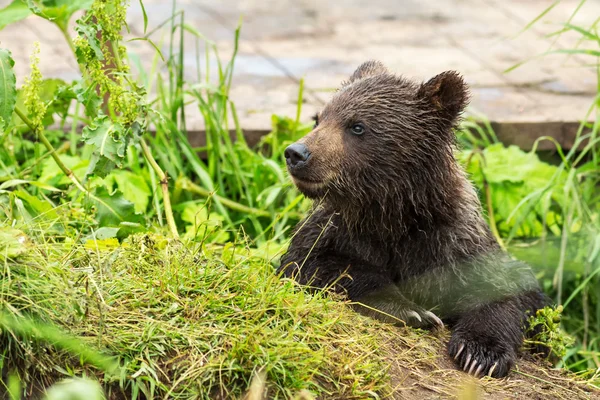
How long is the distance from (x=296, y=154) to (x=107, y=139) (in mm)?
902

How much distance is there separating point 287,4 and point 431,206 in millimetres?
5971

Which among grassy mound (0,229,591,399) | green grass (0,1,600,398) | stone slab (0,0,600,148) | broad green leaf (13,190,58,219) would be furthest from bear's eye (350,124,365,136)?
stone slab (0,0,600,148)

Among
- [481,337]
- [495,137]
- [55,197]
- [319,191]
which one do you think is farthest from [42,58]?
[481,337]

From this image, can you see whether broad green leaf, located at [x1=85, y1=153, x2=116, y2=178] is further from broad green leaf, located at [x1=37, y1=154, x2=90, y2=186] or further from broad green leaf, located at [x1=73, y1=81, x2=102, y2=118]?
broad green leaf, located at [x1=37, y1=154, x2=90, y2=186]

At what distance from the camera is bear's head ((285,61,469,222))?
441 centimetres

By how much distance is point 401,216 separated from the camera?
4496 mm

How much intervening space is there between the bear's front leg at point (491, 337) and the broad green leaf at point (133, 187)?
216 cm

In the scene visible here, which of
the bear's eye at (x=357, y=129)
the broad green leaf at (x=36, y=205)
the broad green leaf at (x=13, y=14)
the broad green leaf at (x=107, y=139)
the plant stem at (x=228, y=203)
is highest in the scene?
the broad green leaf at (x=13, y=14)

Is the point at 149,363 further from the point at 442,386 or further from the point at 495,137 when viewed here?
the point at 495,137

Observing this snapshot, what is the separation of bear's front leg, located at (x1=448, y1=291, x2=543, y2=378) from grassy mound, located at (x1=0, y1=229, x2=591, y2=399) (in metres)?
0.13

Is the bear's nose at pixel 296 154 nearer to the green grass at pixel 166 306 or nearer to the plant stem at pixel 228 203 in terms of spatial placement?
the green grass at pixel 166 306

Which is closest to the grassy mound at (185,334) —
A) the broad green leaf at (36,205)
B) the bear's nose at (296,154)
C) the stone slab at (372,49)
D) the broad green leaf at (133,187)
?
the bear's nose at (296,154)

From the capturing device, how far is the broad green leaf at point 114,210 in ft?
15.5

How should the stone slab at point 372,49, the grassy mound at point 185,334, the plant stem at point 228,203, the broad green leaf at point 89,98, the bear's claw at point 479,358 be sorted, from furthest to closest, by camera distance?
the stone slab at point 372,49 < the plant stem at point 228,203 < the broad green leaf at point 89,98 < the bear's claw at point 479,358 < the grassy mound at point 185,334
